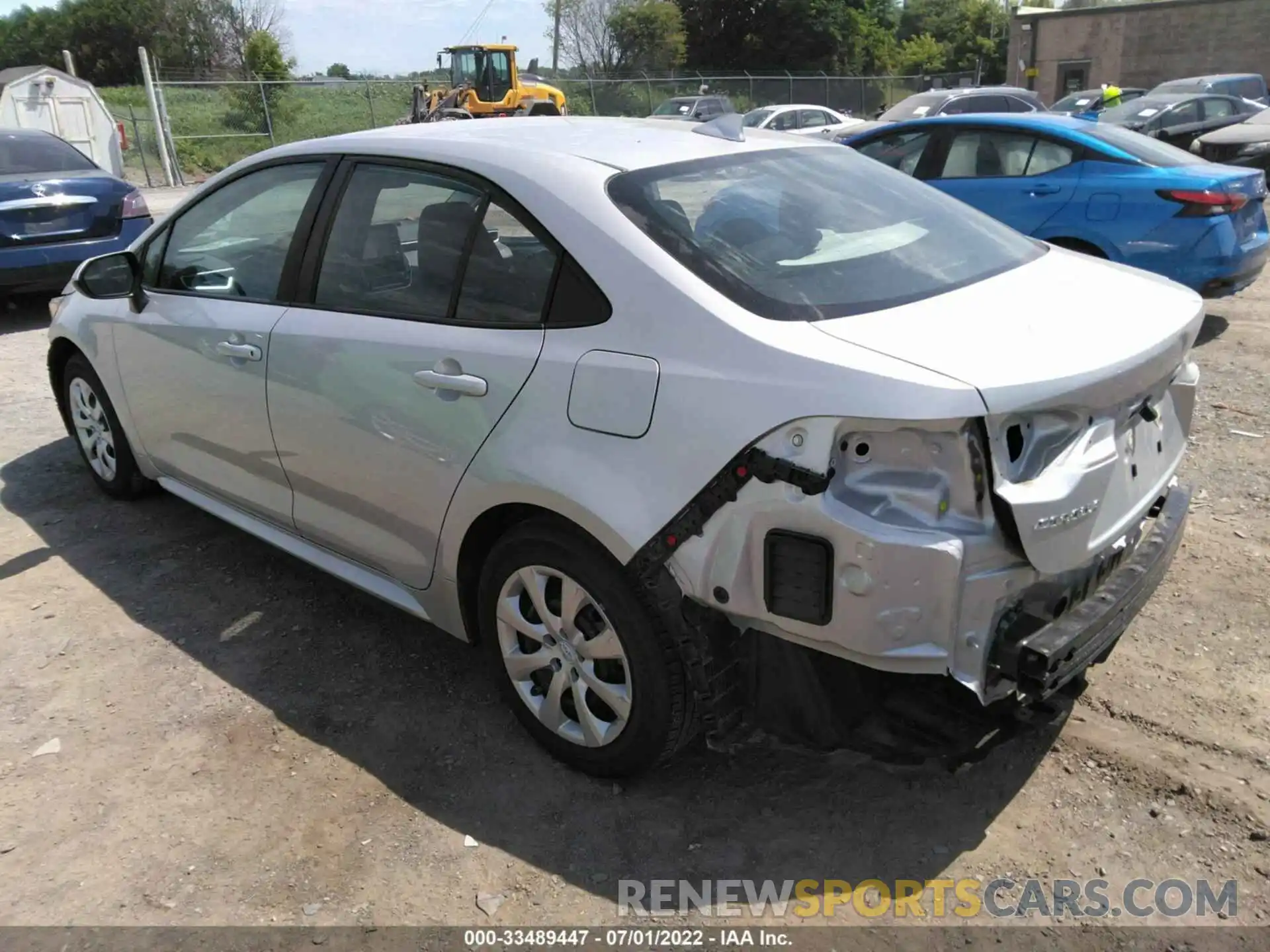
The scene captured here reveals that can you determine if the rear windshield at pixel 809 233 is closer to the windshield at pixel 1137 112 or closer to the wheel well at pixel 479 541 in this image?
the wheel well at pixel 479 541

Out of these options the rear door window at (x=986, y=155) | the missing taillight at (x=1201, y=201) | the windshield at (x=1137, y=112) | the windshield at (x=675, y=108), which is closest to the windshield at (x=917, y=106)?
the windshield at (x=1137, y=112)

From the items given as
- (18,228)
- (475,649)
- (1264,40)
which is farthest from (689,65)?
(475,649)

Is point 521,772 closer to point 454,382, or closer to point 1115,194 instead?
point 454,382

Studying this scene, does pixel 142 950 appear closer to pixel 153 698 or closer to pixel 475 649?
pixel 153 698

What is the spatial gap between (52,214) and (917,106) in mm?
13399

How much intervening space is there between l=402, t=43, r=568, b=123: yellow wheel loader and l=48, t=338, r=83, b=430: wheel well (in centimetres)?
2437

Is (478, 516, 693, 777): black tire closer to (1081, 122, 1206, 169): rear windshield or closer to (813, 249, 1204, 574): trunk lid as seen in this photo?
(813, 249, 1204, 574): trunk lid

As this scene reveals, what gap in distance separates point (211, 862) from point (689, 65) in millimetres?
54553

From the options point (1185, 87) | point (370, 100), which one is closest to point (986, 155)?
point (1185, 87)

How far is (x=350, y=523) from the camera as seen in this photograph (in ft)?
11.1

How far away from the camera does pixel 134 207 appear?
9.00m

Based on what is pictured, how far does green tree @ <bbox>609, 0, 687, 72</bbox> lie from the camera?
5025 cm

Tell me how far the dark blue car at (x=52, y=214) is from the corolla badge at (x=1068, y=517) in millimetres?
8195

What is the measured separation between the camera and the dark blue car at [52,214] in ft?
26.8
